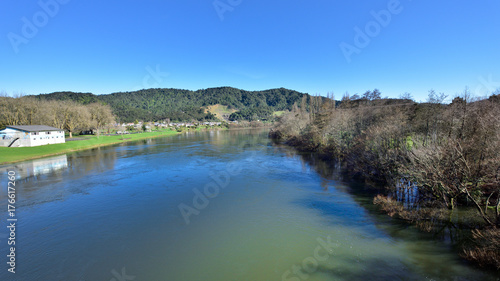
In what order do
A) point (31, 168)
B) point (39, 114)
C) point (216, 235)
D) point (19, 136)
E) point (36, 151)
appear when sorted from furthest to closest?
point (39, 114) → point (19, 136) → point (36, 151) → point (31, 168) → point (216, 235)

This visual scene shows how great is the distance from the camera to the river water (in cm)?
827

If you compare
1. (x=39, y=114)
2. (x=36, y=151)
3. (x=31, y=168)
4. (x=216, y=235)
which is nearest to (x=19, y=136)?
(x=36, y=151)

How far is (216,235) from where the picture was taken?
36.1ft

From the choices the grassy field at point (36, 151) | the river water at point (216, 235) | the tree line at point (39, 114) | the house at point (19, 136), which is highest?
the tree line at point (39, 114)

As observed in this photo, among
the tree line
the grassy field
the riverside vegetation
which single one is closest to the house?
the grassy field

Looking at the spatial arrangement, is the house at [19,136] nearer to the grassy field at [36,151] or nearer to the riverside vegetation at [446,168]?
the grassy field at [36,151]

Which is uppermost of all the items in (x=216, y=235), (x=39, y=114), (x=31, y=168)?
(x=39, y=114)

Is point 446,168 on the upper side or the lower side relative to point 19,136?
lower

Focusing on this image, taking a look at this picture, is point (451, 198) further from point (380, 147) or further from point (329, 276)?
point (329, 276)

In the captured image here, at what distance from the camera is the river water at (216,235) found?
8.27m

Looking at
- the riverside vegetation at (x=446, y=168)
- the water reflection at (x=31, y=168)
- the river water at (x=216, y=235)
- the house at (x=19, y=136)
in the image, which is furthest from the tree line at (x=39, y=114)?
the riverside vegetation at (x=446, y=168)

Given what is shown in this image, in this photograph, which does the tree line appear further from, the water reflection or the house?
the water reflection

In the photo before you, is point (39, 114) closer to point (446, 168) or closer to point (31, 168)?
point (31, 168)

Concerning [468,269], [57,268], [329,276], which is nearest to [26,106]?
[57,268]
